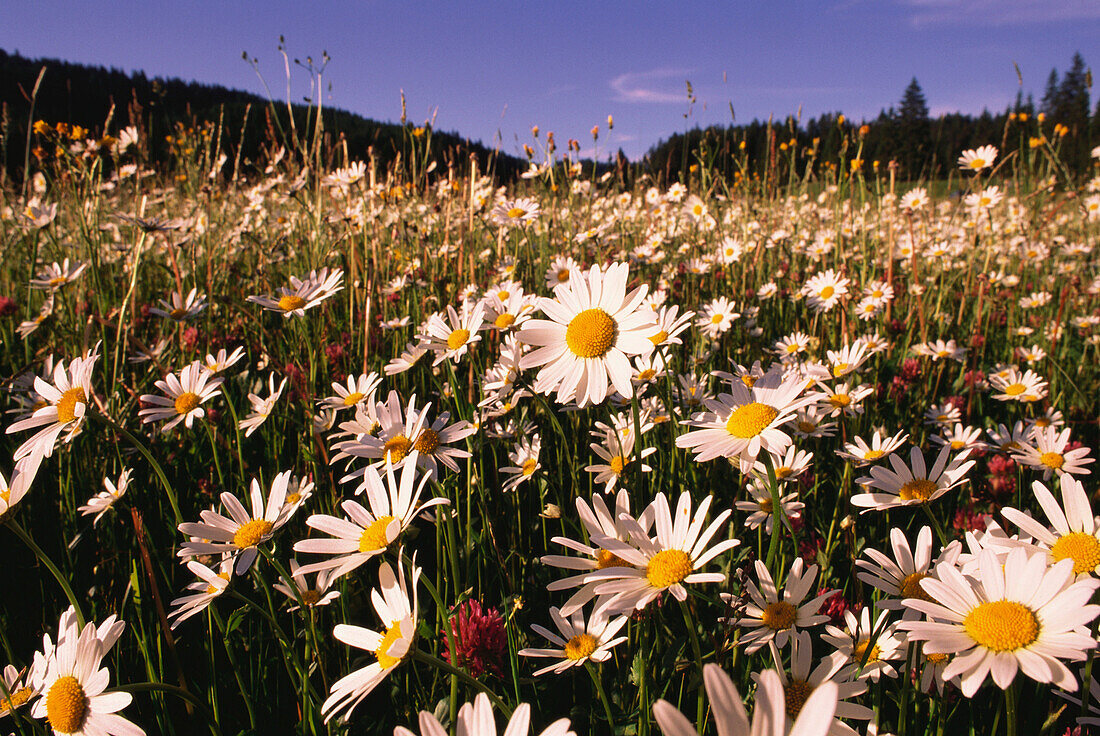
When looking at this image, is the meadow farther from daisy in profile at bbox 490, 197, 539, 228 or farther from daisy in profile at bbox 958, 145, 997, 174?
daisy in profile at bbox 958, 145, 997, 174

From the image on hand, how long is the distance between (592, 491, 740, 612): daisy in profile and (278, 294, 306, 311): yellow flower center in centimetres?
134

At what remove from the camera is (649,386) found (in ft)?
5.69

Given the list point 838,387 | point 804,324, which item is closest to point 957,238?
point 804,324

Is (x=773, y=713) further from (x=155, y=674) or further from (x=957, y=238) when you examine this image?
(x=957, y=238)

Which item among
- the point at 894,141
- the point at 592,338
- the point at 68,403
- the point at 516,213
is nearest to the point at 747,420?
the point at 592,338

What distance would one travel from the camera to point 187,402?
154 centimetres

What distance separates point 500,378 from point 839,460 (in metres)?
1.10

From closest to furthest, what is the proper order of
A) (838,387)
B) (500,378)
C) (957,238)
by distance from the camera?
(500,378)
(838,387)
(957,238)

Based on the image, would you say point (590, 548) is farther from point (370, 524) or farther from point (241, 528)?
point (241, 528)

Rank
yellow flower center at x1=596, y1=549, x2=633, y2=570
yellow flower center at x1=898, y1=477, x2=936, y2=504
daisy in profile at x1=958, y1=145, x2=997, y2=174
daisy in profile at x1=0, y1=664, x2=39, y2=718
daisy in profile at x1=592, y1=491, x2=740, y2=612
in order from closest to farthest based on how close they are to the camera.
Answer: daisy in profile at x1=592, y1=491, x2=740, y2=612, daisy in profile at x1=0, y1=664, x2=39, y2=718, yellow flower center at x1=596, y1=549, x2=633, y2=570, yellow flower center at x1=898, y1=477, x2=936, y2=504, daisy in profile at x1=958, y1=145, x2=997, y2=174

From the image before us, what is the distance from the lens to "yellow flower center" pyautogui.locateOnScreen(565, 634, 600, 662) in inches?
37.5

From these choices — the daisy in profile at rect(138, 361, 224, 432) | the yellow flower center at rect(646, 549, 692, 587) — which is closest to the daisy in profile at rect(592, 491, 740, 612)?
the yellow flower center at rect(646, 549, 692, 587)

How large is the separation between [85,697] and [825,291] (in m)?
3.03

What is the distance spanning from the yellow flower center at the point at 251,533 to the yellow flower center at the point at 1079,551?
1.26m
